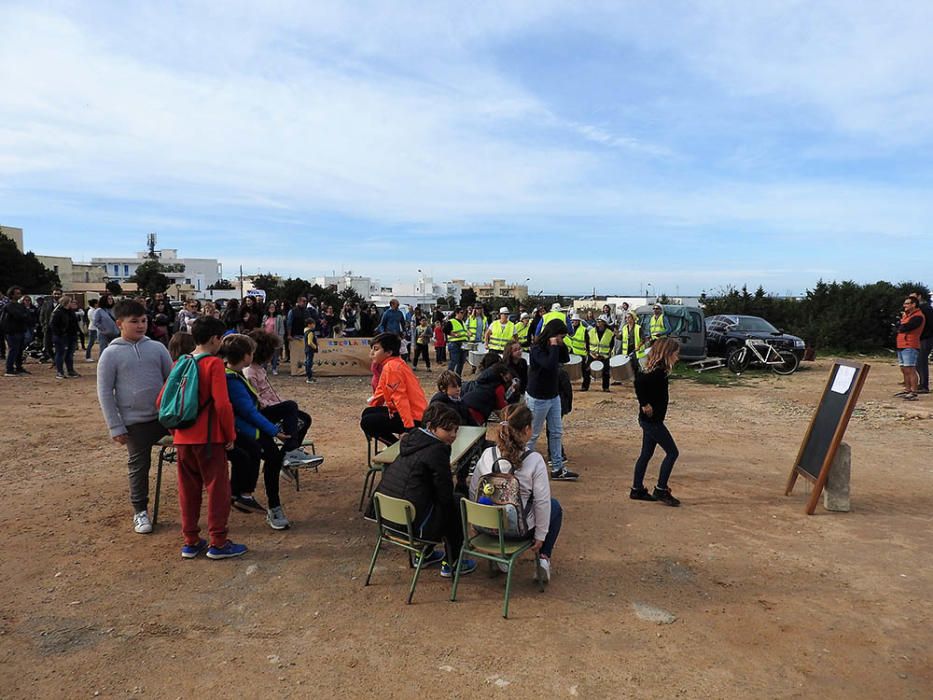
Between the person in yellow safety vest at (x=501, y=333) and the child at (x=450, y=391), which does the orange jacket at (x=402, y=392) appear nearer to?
the child at (x=450, y=391)

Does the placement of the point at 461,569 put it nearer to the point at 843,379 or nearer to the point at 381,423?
the point at 381,423

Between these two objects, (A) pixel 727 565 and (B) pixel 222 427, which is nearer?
(B) pixel 222 427

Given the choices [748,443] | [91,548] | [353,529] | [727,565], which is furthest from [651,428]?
[91,548]

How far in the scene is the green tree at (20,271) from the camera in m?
47.0

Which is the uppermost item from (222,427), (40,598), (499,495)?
(222,427)

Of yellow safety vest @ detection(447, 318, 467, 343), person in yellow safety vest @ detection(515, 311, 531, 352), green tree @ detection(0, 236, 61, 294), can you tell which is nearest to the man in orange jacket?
person in yellow safety vest @ detection(515, 311, 531, 352)

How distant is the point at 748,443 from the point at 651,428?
3.30 meters

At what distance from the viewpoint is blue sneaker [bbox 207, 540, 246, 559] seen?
4629 mm

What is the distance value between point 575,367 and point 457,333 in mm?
2753

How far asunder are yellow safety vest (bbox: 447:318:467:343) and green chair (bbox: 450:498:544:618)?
923 centimetres

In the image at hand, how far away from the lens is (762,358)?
15.7m

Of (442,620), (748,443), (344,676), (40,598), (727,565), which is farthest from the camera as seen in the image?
(748,443)

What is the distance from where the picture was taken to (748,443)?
332 inches

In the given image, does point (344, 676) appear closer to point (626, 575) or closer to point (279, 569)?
point (279, 569)
